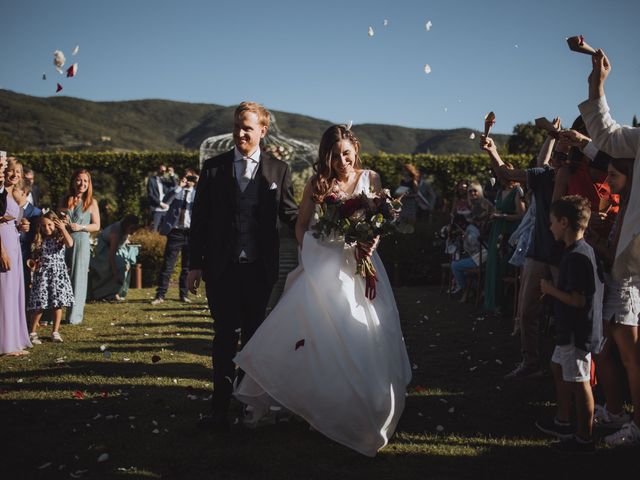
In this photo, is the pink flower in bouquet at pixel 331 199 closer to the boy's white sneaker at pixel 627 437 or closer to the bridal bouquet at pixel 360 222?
the bridal bouquet at pixel 360 222

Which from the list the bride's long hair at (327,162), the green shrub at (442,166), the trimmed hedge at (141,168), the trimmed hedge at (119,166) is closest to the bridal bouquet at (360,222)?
the bride's long hair at (327,162)

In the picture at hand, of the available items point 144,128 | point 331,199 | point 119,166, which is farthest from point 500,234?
point 144,128

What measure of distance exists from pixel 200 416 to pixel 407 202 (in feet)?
41.8

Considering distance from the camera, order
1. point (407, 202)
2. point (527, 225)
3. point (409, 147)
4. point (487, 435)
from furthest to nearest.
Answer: point (409, 147)
point (407, 202)
point (527, 225)
point (487, 435)

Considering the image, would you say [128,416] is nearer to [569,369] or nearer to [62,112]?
[569,369]

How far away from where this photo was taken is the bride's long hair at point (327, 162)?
4473 mm

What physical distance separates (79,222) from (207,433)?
5.30 meters

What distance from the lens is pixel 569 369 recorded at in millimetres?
4062

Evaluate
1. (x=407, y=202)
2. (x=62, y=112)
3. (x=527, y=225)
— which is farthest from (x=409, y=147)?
(x=527, y=225)

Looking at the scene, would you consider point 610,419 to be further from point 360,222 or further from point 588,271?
point 360,222

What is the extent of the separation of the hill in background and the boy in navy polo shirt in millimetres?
40085

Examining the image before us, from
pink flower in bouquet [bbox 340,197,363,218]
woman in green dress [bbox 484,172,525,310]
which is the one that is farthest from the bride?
woman in green dress [bbox 484,172,525,310]

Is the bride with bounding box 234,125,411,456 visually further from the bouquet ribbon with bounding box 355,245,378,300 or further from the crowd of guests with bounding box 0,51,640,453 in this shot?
the crowd of guests with bounding box 0,51,640,453

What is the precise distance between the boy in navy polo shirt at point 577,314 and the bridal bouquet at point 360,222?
110cm
